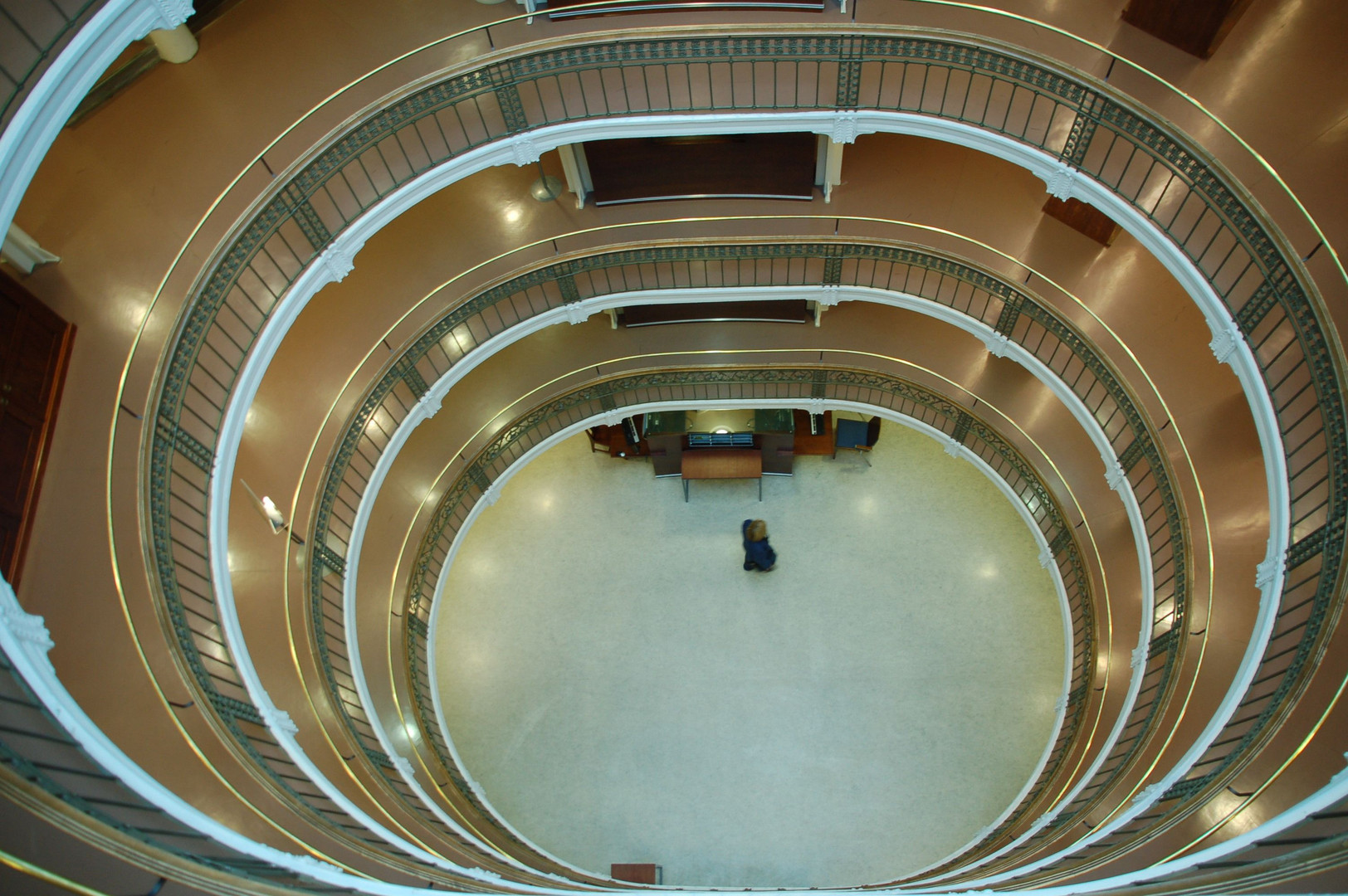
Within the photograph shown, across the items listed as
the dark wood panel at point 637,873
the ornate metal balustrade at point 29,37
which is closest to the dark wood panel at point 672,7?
the ornate metal balustrade at point 29,37

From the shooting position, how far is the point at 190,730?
8.22 metres

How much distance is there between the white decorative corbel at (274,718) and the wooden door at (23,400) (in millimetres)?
2578

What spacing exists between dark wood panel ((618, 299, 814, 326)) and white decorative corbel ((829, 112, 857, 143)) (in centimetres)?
520

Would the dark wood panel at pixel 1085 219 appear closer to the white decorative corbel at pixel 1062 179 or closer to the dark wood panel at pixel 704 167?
the white decorative corbel at pixel 1062 179

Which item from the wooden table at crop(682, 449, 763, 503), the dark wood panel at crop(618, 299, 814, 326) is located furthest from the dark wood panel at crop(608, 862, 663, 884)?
the dark wood panel at crop(618, 299, 814, 326)

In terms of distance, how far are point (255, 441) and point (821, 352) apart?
9.99 meters

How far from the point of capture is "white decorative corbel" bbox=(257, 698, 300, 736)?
919 centimetres

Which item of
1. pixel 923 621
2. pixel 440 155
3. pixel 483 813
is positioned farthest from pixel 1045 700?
pixel 440 155

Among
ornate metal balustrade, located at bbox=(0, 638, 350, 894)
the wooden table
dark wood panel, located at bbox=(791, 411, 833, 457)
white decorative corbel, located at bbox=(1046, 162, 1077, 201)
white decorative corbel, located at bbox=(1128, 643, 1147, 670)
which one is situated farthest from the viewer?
dark wood panel, located at bbox=(791, 411, 833, 457)

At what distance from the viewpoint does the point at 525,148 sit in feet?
39.8

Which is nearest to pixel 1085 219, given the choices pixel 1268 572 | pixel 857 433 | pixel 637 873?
pixel 1268 572

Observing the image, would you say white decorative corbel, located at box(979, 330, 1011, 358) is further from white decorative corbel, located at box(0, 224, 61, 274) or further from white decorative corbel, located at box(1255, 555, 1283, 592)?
white decorative corbel, located at box(0, 224, 61, 274)

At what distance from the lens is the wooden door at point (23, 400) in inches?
336

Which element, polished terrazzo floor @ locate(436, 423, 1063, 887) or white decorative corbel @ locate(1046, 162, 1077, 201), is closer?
white decorative corbel @ locate(1046, 162, 1077, 201)
